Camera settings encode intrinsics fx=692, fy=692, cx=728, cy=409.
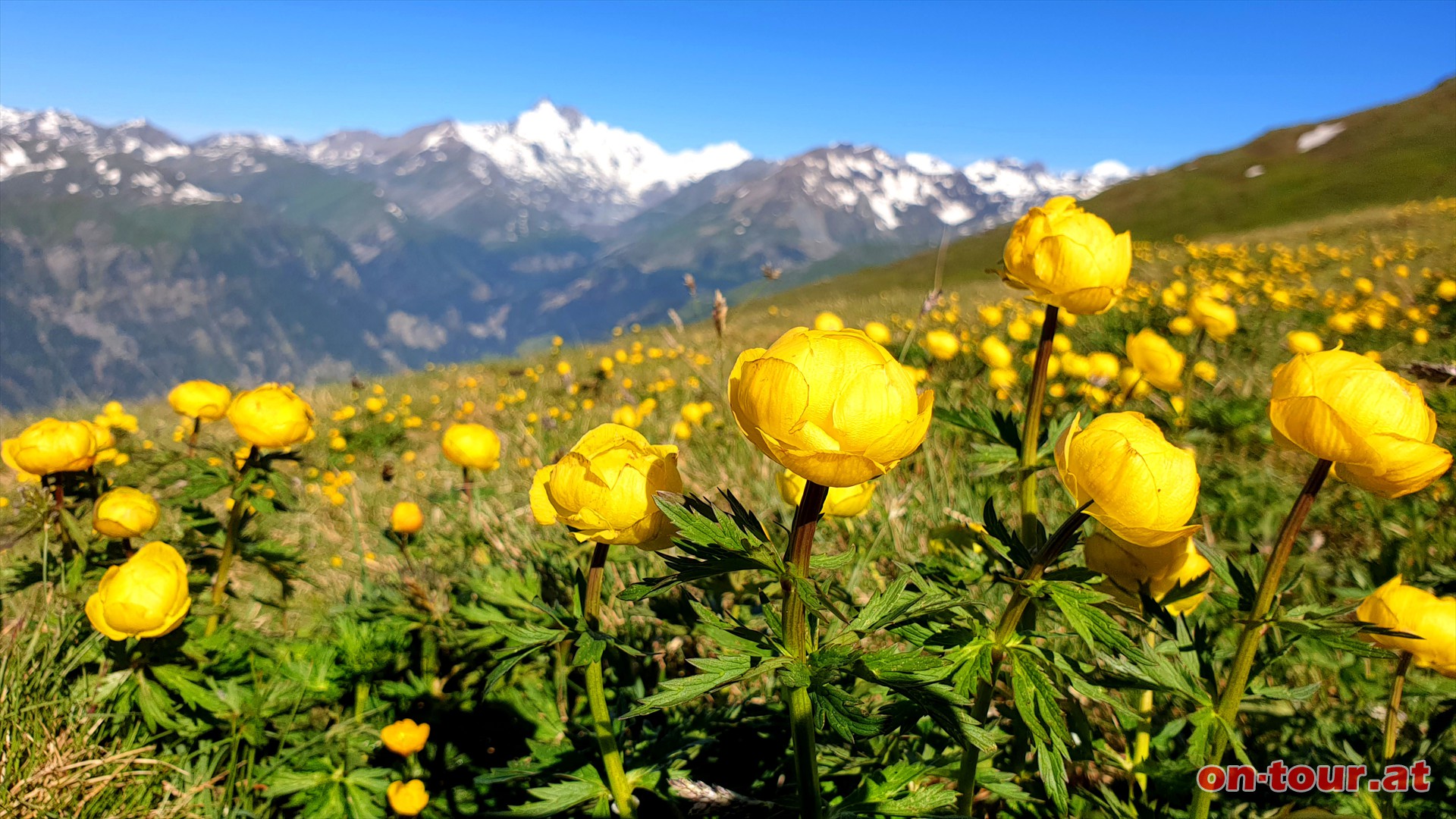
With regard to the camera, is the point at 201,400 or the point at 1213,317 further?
the point at 1213,317

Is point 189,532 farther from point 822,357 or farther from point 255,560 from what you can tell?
point 822,357

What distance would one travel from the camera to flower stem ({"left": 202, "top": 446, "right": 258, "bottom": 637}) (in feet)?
5.29

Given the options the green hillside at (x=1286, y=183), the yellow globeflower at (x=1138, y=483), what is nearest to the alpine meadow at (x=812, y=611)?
the yellow globeflower at (x=1138, y=483)

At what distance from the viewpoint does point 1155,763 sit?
4.03 ft

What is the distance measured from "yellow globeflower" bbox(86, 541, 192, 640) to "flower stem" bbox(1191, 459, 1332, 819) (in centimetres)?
182

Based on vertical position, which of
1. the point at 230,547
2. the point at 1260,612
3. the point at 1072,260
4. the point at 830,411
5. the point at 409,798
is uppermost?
the point at 1072,260

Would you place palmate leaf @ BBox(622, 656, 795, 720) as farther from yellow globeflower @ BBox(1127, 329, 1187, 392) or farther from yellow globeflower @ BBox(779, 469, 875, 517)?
yellow globeflower @ BBox(1127, 329, 1187, 392)

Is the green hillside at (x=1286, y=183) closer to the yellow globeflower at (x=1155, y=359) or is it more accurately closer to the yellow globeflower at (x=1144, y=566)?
the yellow globeflower at (x=1155, y=359)

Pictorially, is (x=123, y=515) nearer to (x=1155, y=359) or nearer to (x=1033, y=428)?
(x=1033, y=428)

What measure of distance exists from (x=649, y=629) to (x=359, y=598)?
0.97 m

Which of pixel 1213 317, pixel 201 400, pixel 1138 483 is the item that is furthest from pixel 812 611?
pixel 1213 317

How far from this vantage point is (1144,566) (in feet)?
3.47

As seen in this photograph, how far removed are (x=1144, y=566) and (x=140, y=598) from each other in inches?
70.3

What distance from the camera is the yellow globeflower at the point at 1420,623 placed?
1136 mm
